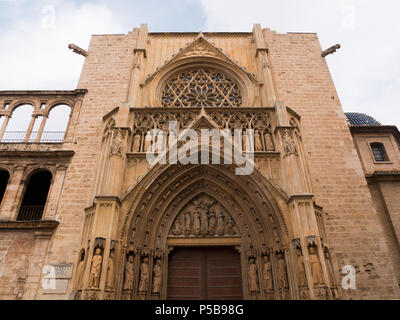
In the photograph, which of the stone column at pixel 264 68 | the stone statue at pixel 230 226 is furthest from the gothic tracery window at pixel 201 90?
the stone statue at pixel 230 226

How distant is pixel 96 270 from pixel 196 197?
435 cm

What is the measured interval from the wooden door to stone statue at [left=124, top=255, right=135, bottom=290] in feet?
4.79

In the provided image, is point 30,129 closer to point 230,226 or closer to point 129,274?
point 129,274

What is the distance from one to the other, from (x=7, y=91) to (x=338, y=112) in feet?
47.0

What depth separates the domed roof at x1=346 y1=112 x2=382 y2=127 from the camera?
16.1 m

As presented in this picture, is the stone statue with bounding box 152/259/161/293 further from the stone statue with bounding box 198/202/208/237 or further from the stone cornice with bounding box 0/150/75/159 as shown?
the stone cornice with bounding box 0/150/75/159

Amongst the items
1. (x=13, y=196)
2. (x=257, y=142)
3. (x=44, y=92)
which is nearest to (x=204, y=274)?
(x=257, y=142)

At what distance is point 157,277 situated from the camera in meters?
9.11

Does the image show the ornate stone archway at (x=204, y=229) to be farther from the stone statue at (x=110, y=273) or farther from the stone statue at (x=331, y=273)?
the stone statue at (x=331, y=273)

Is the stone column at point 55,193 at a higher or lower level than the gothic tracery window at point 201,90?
lower

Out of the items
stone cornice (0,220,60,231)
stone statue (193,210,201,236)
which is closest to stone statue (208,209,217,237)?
stone statue (193,210,201,236)

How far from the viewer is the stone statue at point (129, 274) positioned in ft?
27.5

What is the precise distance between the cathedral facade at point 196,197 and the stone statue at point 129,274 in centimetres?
3

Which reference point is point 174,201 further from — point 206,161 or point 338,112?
point 338,112
